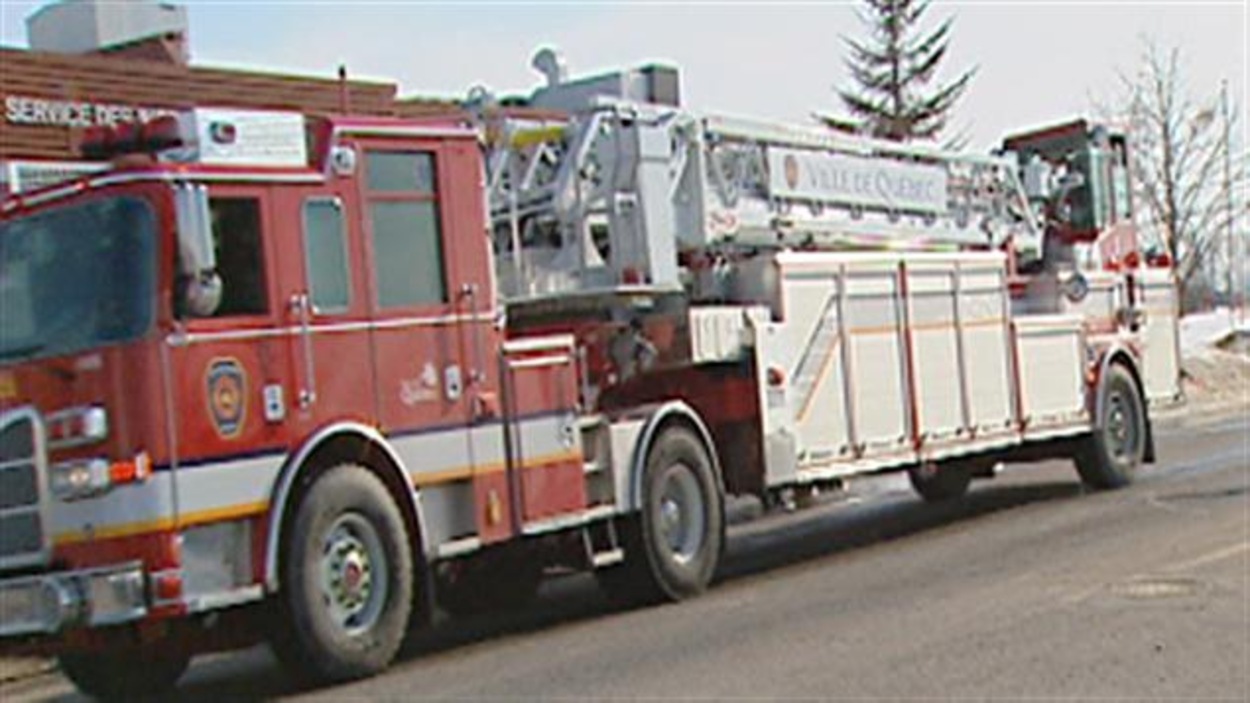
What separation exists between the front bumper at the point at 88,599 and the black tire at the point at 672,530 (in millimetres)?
3741

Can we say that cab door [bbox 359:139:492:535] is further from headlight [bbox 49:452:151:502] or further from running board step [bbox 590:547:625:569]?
headlight [bbox 49:452:151:502]

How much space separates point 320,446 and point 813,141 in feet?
20.4

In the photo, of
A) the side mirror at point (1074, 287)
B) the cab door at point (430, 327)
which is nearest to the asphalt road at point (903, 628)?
the cab door at point (430, 327)

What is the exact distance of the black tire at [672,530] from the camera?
39.8ft

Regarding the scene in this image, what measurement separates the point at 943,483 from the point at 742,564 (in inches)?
163

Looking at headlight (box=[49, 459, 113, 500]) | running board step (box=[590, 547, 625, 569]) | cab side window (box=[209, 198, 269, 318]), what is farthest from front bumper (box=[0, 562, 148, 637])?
running board step (box=[590, 547, 625, 569])

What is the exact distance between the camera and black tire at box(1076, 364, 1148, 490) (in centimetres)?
1750

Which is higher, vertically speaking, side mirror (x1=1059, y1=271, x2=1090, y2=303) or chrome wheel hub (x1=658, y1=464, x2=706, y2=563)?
side mirror (x1=1059, y1=271, x2=1090, y2=303)

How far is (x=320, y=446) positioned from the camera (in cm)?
1005

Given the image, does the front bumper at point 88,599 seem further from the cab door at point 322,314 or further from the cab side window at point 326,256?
the cab side window at point 326,256

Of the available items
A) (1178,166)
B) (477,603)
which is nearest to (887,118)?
(1178,166)

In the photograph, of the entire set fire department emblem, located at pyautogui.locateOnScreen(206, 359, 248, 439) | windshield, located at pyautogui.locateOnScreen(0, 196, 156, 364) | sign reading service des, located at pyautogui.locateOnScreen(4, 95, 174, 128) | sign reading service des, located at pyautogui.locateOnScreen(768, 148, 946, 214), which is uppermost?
sign reading service des, located at pyautogui.locateOnScreen(4, 95, 174, 128)

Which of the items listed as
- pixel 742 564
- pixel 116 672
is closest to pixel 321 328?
pixel 116 672

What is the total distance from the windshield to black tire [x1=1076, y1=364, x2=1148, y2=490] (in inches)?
411
